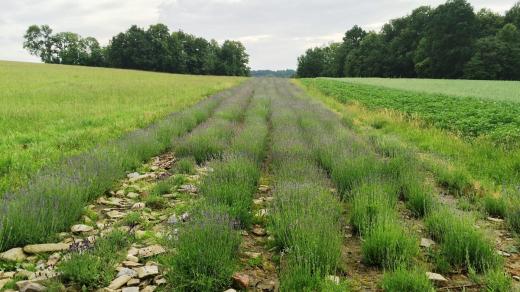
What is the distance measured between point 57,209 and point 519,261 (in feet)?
16.0

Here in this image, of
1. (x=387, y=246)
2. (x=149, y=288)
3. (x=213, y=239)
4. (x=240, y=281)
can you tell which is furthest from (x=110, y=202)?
(x=387, y=246)

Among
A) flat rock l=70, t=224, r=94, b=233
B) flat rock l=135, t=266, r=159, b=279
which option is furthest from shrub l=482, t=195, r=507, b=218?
flat rock l=70, t=224, r=94, b=233

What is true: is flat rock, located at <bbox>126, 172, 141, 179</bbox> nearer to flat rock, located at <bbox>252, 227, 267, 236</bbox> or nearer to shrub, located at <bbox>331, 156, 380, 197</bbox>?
flat rock, located at <bbox>252, 227, 267, 236</bbox>

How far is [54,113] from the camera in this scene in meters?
13.8

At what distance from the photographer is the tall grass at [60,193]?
3.70 meters

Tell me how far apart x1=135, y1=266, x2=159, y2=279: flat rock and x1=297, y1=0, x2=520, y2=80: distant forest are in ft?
211

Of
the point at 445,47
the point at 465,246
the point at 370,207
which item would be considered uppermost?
the point at 445,47

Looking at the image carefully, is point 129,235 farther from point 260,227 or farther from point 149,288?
point 260,227

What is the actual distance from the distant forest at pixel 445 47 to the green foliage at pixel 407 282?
63548 mm

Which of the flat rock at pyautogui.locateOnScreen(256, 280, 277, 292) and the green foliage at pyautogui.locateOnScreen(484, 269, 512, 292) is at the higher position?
the green foliage at pyautogui.locateOnScreen(484, 269, 512, 292)

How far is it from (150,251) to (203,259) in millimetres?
901

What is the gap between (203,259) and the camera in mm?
3004

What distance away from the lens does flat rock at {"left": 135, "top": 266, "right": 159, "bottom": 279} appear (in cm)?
320

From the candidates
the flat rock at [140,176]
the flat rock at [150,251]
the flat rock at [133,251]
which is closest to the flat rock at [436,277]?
the flat rock at [150,251]
